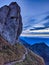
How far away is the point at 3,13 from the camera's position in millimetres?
7754

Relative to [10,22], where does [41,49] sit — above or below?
below

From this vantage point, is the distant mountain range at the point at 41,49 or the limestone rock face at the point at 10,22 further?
the distant mountain range at the point at 41,49

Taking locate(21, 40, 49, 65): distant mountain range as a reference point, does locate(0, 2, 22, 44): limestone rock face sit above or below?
above

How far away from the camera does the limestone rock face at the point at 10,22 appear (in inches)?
299

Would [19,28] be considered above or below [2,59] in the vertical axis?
above

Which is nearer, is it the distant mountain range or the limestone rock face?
the limestone rock face

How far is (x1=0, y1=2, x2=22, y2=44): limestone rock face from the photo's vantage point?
758 cm

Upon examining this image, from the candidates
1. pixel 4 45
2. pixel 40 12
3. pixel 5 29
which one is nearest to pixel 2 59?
pixel 4 45

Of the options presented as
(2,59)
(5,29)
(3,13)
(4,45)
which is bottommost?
(2,59)

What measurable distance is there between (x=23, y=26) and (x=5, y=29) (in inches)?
34.3

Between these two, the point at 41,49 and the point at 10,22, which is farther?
the point at 41,49

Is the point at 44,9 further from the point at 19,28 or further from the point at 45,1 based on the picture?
the point at 19,28

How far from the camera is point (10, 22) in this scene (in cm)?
768

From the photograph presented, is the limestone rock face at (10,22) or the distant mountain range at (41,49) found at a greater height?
the limestone rock face at (10,22)
